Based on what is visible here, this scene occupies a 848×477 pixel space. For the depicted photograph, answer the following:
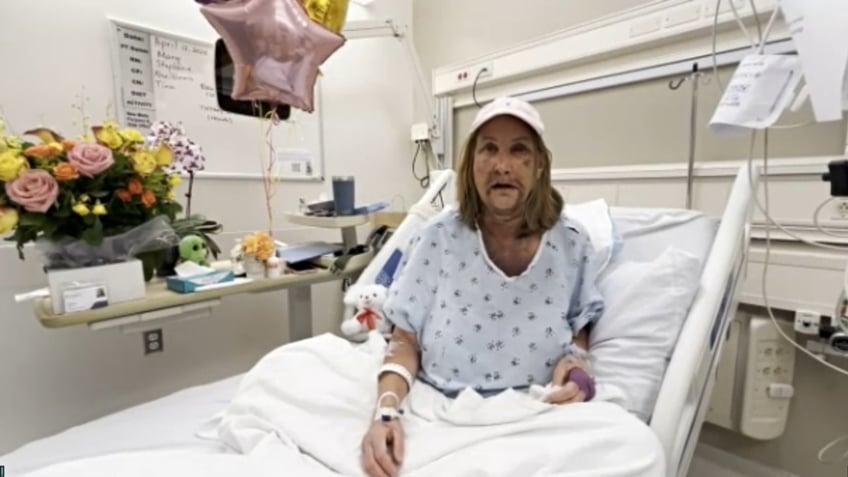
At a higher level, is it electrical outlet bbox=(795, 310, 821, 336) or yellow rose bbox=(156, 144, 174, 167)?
yellow rose bbox=(156, 144, 174, 167)

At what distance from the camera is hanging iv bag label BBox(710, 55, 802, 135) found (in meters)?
0.85

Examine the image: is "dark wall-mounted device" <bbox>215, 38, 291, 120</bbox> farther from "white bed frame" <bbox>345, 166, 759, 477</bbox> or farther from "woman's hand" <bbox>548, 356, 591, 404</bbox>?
"white bed frame" <bbox>345, 166, 759, 477</bbox>

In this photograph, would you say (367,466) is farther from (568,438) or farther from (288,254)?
(288,254)

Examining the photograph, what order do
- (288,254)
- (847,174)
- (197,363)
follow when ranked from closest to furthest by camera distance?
(847,174) < (288,254) < (197,363)

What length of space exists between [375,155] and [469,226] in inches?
56.2

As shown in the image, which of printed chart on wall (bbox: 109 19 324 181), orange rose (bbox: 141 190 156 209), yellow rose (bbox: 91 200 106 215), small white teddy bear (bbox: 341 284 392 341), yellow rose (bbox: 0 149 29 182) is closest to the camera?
yellow rose (bbox: 0 149 29 182)

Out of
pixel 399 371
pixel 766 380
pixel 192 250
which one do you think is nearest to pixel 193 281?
pixel 192 250

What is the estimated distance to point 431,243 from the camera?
3.55 feet

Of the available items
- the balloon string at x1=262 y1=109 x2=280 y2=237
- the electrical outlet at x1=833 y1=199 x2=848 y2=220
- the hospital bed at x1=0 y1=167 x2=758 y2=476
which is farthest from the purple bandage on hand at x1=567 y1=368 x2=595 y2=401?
the balloon string at x1=262 y1=109 x2=280 y2=237

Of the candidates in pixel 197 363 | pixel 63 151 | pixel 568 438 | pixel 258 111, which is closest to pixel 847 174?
pixel 568 438

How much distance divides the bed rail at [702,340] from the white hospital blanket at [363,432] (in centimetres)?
9

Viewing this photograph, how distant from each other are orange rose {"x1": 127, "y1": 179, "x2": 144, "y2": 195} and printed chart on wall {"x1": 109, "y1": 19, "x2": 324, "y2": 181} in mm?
521

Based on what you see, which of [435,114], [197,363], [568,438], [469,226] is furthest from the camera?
[435,114]

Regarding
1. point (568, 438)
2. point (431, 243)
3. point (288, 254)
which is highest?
point (431, 243)
